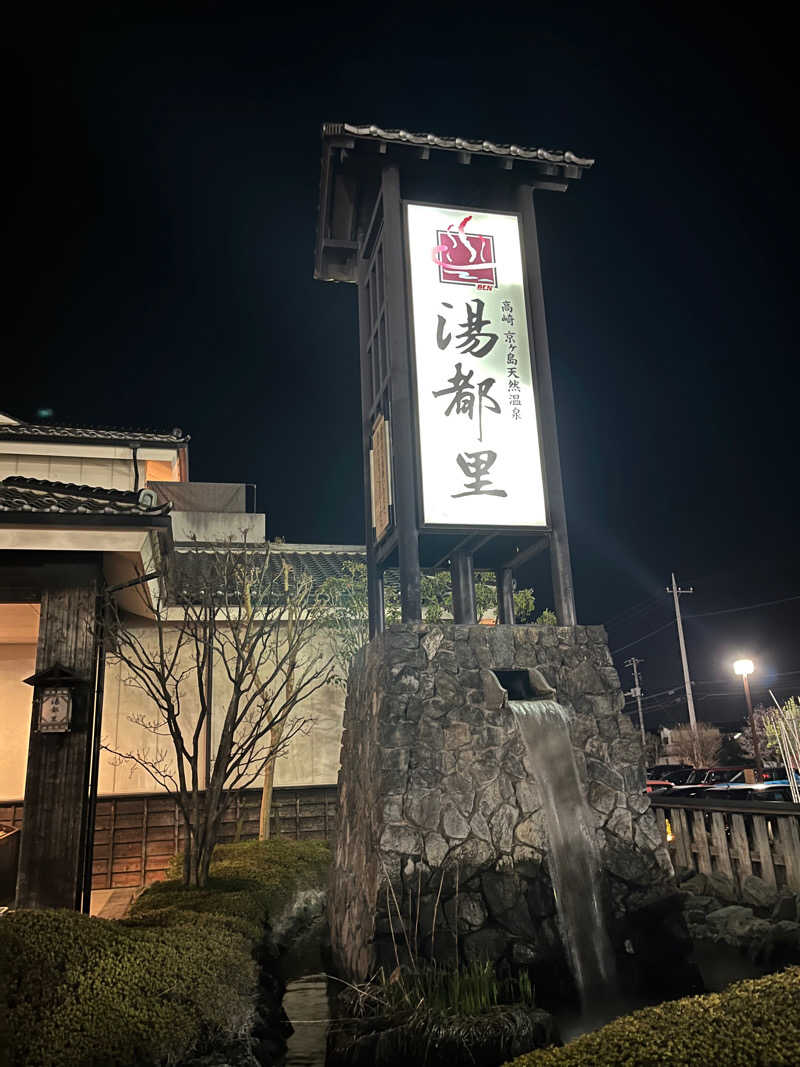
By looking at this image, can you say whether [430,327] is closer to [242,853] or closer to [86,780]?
[86,780]

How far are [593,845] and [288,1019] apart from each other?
10.7 ft

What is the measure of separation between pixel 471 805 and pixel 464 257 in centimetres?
662

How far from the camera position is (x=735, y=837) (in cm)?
891

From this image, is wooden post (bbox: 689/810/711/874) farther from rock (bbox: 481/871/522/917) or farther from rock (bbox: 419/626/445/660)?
rock (bbox: 419/626/445/660)

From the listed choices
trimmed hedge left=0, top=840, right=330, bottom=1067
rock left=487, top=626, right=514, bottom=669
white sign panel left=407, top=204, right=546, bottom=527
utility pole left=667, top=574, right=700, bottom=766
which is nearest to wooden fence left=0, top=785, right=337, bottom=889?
rock left=487, top=626, right=514, bottom=669

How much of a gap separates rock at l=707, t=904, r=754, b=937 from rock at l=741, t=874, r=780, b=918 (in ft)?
0.47

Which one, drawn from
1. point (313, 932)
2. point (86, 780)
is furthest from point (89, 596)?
point (313, 932)

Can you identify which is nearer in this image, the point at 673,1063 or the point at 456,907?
the point at 673,1063

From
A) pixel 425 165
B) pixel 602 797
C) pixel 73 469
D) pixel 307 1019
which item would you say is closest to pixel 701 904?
pixel 602 797

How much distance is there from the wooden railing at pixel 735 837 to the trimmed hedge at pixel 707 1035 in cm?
507

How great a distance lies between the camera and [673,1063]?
9.98 ft

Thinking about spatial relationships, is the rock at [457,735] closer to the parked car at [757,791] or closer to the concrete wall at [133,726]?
the concrete wall at [133,726]

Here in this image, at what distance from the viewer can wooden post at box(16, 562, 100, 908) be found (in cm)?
773

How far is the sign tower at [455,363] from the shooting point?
8.48 meters
